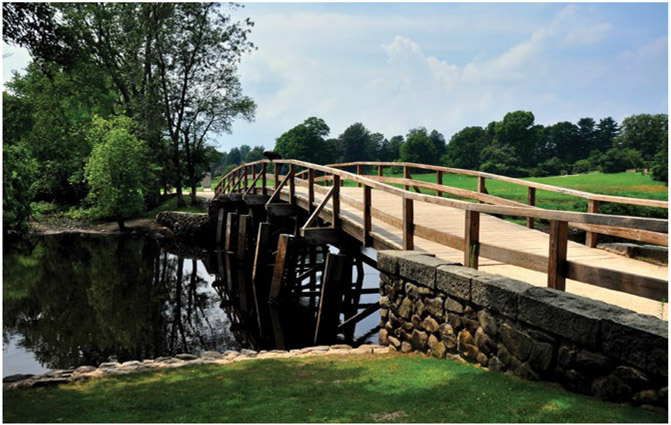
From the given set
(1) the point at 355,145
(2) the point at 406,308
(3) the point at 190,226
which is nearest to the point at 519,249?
(2) the point at 406,308

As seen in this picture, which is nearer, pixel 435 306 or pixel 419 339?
pixel 435 306

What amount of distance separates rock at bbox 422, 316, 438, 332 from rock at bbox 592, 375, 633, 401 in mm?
2172

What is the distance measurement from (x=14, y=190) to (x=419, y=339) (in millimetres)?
4926

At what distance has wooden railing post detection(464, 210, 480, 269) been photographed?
625 centimetres

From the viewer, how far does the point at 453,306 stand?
572cm

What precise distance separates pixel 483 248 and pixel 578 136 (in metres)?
77.2

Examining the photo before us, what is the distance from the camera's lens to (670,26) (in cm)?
461

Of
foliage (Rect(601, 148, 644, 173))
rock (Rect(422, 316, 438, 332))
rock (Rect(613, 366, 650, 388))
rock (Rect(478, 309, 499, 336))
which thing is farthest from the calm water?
foliage (Rect(601, 148, 644, 173))

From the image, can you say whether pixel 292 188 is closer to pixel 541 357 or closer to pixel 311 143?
pixel 541 357

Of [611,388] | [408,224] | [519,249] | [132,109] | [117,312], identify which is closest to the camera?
[611,388]

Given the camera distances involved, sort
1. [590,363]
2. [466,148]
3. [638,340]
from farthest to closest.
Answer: [466,148] < [590,363] < [638,340]

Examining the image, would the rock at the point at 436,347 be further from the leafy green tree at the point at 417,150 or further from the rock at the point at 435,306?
the leafy green tree at the point at 417,150

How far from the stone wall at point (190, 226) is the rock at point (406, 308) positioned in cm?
2079

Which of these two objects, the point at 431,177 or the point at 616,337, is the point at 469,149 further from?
the point at 616,337
